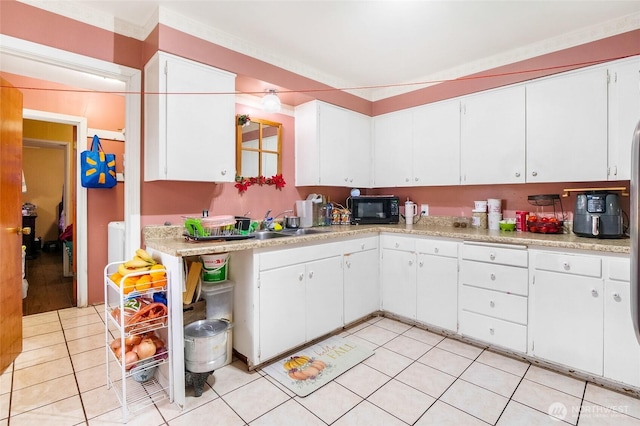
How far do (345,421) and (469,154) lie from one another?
247 cm

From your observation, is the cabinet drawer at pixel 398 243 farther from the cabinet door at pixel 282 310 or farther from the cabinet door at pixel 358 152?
the cabinet door at pixel 282 310

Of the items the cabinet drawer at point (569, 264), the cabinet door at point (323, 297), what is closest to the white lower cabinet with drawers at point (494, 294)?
the cabinet drawer at point (569, 264)

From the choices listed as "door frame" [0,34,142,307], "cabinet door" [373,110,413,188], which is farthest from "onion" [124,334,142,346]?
"cabinet door" [373,110,413,188]

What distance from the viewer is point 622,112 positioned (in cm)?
231

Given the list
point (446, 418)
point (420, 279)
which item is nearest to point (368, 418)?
point (446, 418)

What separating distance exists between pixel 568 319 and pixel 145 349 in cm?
268

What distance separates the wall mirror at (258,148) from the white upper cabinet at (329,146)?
0.81 feet

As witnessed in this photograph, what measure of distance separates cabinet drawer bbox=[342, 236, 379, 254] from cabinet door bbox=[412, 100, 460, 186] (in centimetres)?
83

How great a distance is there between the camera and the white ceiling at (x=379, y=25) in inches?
86.5

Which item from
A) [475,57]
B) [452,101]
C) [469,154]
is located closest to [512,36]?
[475,57]

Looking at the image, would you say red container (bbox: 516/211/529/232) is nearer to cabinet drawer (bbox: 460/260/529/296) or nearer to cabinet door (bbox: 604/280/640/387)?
cabinet drawer (bbox: 460/260/529/296)

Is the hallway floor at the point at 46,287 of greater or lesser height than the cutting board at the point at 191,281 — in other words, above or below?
below

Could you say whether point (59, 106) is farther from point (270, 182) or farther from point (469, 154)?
point (469, 154)

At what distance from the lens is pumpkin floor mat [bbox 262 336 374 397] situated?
210 centimetres
